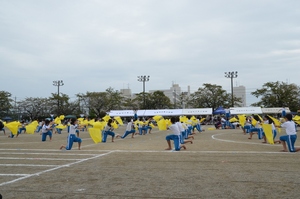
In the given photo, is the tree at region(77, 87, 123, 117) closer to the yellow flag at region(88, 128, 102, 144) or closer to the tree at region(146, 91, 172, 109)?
the tree at region(146, 91, 172, 109)

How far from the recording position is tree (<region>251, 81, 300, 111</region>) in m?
58.6

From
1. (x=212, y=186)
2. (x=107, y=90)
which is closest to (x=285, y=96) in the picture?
(x=107, y=90)

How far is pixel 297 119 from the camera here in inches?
830

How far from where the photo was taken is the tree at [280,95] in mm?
58625

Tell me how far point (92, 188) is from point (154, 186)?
1.41 meters

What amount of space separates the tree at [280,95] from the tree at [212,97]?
7.48 metres

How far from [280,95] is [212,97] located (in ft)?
47.4

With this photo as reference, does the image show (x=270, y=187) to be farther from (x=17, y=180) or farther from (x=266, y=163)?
(x=17, y=180)

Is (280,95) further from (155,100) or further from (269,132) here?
(269,132)

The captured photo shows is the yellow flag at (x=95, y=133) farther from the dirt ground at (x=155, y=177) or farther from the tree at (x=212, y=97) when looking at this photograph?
the tree at (x=212, y=97)

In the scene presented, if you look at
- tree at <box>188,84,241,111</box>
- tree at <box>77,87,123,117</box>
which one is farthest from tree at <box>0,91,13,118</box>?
tree at <box>188,84,241,111</box>

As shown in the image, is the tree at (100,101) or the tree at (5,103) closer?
the tree at (5,103)

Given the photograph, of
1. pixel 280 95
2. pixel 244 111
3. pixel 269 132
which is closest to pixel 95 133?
pixel 269 132

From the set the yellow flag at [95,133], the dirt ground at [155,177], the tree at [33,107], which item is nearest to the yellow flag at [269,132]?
the dirt ground at [155,177]
